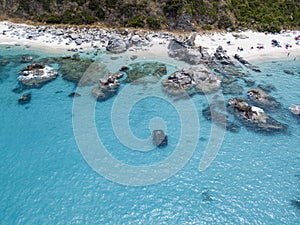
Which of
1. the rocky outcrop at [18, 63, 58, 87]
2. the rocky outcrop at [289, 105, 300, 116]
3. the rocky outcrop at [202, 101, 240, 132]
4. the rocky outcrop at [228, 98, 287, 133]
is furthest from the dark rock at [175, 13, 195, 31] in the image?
the rocky outcrop at [289, 105, 300, 116]

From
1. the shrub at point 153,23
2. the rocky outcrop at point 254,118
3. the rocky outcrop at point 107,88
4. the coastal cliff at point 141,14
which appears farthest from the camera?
the coastal cliff at point 141,14

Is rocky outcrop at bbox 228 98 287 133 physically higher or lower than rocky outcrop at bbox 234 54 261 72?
lower

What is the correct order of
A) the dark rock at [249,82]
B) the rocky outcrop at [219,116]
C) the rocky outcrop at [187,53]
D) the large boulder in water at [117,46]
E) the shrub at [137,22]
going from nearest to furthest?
the rocky outcrop at [219,116], the dark rock at [249,82], the rocky outcrop at [187,53], the large boulder in water at [117,46], the shrub at [137,22]

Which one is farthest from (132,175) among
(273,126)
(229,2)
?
(229,2)

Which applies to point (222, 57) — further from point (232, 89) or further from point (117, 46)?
point (117, 46)

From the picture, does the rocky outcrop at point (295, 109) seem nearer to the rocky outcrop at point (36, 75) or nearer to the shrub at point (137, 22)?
the rocky outcrop at point (36, 75)

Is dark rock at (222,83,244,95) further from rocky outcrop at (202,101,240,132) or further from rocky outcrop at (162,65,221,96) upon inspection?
rocky outcrop at (202,101,240,132)

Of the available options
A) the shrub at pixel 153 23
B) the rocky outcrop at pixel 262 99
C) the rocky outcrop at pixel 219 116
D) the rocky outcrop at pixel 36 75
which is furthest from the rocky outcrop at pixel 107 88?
the shrub at pixel 153 23
